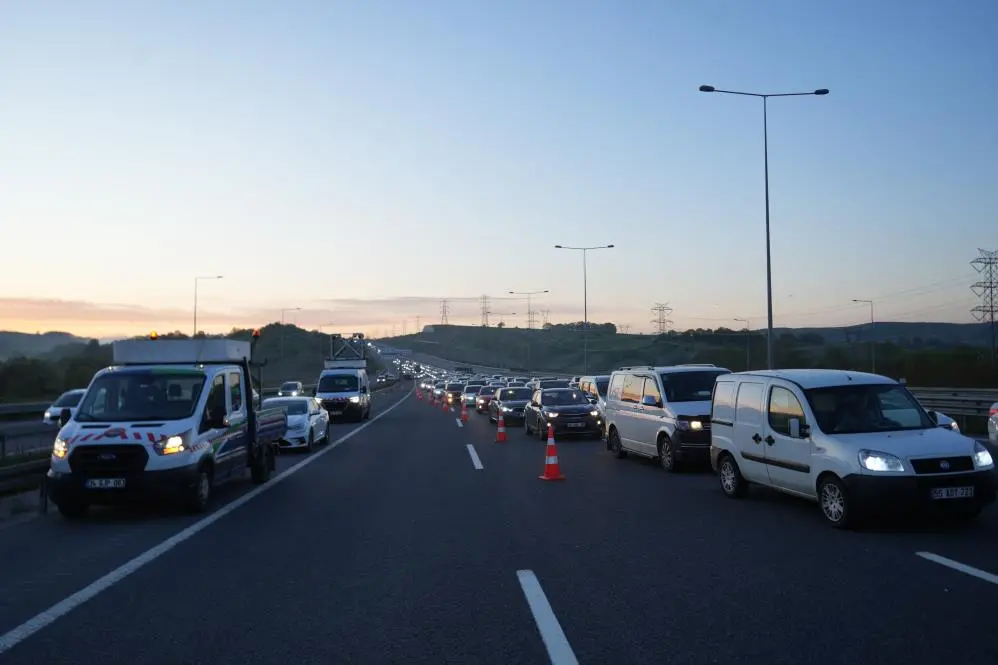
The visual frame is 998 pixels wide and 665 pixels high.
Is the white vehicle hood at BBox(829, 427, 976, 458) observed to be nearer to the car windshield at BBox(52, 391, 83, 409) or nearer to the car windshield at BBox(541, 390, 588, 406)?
the car windshield at BBox(541, 390, 588, 406)

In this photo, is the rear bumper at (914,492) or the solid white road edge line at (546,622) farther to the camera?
the rear bumper at (914,492)

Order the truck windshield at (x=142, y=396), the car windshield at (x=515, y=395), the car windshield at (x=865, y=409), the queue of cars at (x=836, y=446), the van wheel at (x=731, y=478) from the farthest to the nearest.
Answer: the car windshield at (x=515, y=395), the van wheel at (x=731, y=478), the truck windshield at (x=142, y=396), the car windshield at (x=865, y=409), the queue of cars at (x=836, y=446)

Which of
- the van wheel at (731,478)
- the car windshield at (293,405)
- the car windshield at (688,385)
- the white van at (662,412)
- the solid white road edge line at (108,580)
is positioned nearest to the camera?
the solid white road edge line at (108,580)

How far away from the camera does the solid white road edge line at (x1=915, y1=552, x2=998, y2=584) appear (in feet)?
25.5

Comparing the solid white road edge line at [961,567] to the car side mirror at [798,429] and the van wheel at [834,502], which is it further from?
the car side mirror at [798,429]

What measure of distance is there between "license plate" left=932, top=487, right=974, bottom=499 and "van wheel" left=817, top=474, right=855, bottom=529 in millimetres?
913

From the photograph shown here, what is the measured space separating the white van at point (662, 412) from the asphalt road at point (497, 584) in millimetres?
2606

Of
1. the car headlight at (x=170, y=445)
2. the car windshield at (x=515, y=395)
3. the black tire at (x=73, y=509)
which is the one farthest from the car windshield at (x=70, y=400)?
the car headlight at (x=170, y=445)

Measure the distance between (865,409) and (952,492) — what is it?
1702mm

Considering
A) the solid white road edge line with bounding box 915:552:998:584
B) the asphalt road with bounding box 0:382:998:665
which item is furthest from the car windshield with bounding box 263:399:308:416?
the solid white road edge line with bounding box 915:552:998:584

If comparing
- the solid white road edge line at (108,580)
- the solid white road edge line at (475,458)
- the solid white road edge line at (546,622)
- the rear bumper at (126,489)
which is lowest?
the solid white road edge line at (475,458)

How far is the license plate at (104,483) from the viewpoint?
12.0 metres

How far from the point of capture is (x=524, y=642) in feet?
20.6

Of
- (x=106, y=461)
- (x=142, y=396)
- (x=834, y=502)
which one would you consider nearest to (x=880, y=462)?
(x=834, y=502)
